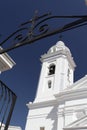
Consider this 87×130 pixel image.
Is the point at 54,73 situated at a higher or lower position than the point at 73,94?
higher

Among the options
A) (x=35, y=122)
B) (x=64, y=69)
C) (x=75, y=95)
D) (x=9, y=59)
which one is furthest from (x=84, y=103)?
(x=9, y=59)

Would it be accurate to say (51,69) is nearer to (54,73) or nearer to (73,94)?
(54,73)

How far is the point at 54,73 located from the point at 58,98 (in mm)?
5365

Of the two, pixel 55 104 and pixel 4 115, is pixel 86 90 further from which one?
pixel 4 115

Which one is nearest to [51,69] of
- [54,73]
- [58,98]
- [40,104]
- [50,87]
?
[54,73]

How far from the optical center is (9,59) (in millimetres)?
3887

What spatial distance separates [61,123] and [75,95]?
2550mm

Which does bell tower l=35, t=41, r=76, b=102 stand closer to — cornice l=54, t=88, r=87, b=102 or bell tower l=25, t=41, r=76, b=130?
bell tower l=25, t=41, r=76, b=130

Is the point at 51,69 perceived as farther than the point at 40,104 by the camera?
Yes

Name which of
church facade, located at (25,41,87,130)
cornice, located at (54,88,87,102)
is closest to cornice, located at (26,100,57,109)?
church facade, located at (25,41,87,130)

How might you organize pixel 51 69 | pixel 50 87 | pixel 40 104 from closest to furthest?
pixel 40 104 → pixel 50 87 → pixel 51 69

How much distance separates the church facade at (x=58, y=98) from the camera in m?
16.9

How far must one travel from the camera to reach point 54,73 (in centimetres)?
2378

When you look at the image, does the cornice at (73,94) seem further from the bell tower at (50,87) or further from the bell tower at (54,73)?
the bell tower at (54,73)
